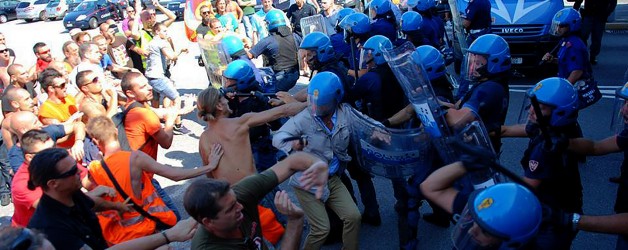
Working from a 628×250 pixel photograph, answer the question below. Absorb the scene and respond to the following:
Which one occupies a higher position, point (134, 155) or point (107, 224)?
point (134, 155)

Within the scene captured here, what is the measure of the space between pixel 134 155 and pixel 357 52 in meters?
3.62

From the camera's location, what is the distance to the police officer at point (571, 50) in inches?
237

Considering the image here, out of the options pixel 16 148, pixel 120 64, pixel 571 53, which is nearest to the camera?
pixel 16 148

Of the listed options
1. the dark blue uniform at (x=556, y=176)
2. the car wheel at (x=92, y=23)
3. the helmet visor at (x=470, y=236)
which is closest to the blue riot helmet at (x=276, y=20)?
the dark blue uniform at (x=556, y=176)

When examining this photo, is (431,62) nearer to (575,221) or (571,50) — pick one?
(575,221)

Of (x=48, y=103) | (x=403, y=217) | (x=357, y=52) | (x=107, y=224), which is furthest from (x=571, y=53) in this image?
(x=48, y=103)

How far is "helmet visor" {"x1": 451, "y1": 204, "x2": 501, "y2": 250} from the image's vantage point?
232cm

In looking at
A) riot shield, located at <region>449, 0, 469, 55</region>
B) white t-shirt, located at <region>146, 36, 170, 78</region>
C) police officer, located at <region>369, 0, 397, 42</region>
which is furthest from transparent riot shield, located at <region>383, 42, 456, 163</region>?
white t-shirt, located at <region>146, 36, 170, 78</region>

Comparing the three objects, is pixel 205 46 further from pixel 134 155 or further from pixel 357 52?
pixel 134 155

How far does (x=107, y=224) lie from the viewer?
3828 mm

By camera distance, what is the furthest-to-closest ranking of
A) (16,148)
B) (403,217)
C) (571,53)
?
(571,53)
(16,148)
(403,217)

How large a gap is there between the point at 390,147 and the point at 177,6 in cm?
2148

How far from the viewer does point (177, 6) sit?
23.7 metres

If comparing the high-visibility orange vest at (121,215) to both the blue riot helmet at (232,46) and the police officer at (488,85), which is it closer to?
the police officer at (488,85)
